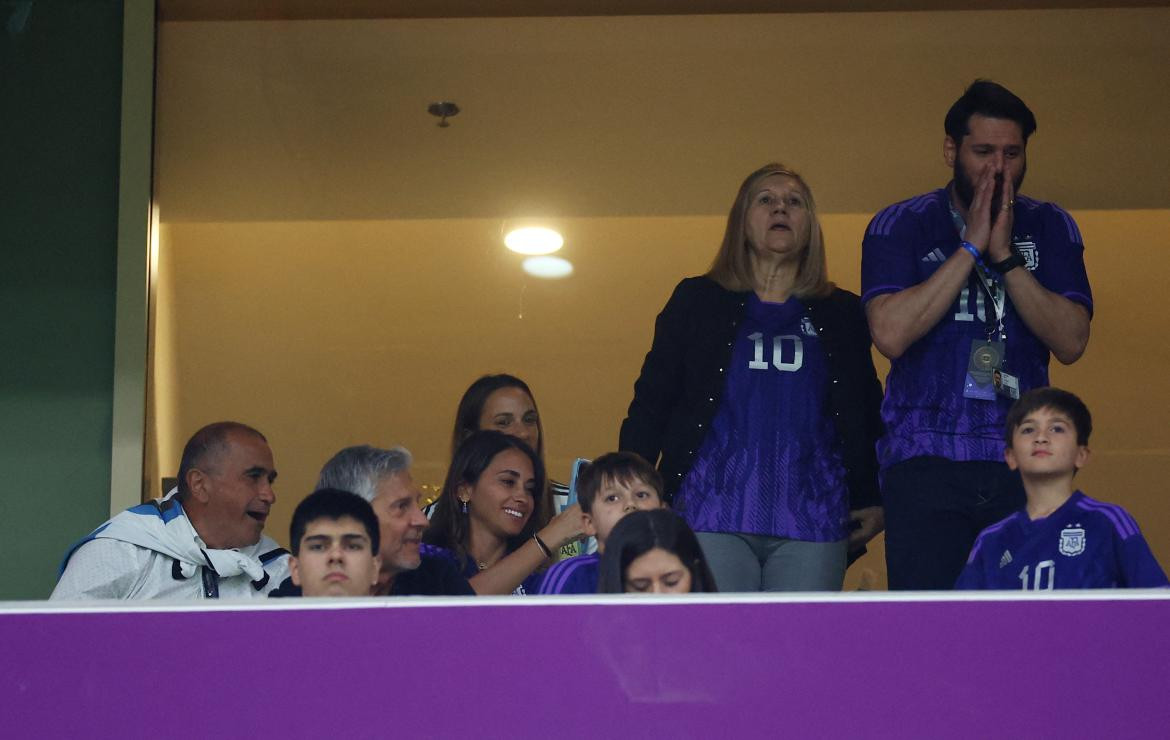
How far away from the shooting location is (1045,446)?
3486 millimetres

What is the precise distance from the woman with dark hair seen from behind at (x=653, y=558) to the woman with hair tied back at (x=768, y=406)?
1.35 ft

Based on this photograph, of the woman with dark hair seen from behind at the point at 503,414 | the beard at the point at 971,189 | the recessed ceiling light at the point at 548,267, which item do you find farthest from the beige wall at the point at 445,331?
the beard at the point at 971,189

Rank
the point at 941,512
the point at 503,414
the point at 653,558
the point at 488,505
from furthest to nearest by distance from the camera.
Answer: the point at 503,414, the point at 488,505, the point at 941,512, the point at 653,558

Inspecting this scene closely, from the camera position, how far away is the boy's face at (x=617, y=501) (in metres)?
3.67

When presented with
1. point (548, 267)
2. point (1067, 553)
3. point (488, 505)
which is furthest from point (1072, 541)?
point (548, 267)

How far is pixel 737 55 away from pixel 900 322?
6.72ft

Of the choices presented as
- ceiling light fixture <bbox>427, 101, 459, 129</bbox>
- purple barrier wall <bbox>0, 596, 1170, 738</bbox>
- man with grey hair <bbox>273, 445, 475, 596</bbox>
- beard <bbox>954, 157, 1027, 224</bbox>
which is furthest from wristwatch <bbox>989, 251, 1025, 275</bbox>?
ceiling light fixture <bbox>427, 101, 459, 129</bbox>

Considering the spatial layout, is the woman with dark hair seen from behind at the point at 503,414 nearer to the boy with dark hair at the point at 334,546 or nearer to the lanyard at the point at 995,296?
the boy with dark hair at the point at 334,546

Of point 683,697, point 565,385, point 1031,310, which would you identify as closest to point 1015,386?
point 1031,310

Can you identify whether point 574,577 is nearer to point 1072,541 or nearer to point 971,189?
point 1072,541

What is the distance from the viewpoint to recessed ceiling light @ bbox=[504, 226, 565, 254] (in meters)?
5.49

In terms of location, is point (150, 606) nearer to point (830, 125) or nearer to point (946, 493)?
point (946, 493)

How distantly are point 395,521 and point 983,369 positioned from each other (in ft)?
4.25

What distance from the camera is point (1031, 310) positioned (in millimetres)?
3732
